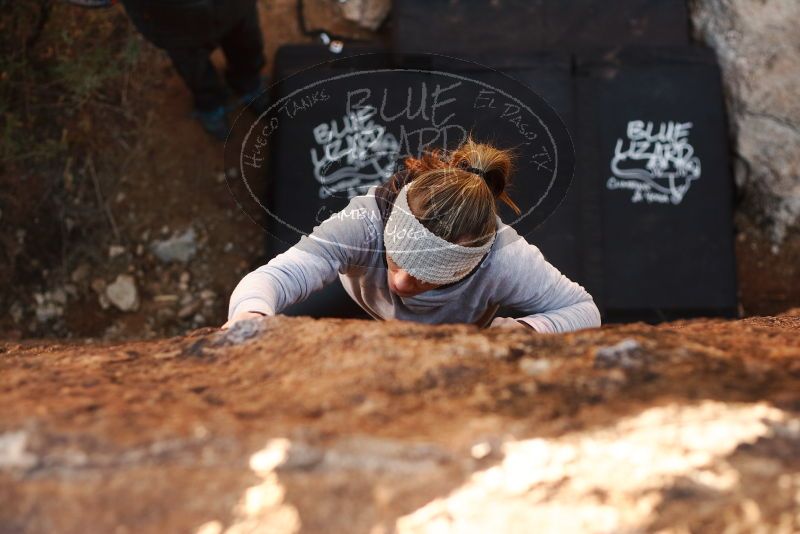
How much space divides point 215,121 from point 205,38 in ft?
2.22

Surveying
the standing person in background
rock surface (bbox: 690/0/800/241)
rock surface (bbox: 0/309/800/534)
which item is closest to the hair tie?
rock surface (bbox: 0/309/800/534)

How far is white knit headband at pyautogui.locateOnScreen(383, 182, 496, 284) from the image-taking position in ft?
4.39

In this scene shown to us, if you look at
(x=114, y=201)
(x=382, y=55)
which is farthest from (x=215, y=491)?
(x=114, y=201)

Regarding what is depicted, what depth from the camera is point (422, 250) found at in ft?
4.43

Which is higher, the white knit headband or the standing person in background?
the standing person in background

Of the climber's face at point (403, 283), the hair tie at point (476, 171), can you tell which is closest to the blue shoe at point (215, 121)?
the climber's face at point (403, 283)

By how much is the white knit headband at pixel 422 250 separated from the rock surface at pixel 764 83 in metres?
2.00

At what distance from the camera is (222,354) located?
1051mm

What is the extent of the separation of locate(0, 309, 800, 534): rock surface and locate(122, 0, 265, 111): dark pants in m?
1.39

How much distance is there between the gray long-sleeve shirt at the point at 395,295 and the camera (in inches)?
58.7

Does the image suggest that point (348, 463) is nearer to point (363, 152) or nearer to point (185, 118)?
point (363, 152)

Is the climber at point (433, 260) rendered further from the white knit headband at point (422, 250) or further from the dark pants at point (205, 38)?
the dark pants at point (205, 38)

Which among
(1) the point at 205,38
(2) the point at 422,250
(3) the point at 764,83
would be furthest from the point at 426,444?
(3) the point at 764,83

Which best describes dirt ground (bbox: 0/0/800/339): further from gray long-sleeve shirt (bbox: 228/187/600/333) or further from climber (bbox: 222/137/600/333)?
gray long-sleeve shirt (bbox: 228/187/600/333)
